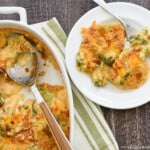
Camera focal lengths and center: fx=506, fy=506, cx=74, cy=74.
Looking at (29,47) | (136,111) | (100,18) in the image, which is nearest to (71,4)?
(100,18)

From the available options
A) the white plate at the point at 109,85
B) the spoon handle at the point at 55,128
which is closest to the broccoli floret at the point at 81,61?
the white plate at the point at 109,85

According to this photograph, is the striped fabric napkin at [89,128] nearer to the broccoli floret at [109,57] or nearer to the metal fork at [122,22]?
the broccoli floret at [109,57]

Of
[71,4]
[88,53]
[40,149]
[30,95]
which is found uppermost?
[71,4]

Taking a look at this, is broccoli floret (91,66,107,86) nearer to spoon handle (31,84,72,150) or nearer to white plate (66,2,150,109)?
white plate (66,2,150,109)

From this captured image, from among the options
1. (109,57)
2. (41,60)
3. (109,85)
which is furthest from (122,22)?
(41,60)

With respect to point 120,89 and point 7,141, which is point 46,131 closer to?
point 7,141

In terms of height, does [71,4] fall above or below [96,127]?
above
